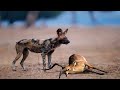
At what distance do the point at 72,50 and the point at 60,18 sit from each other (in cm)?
43

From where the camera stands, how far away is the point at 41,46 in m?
3.63

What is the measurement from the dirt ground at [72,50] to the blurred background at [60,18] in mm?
67

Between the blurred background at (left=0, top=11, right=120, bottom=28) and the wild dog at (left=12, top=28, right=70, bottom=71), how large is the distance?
0.17 m

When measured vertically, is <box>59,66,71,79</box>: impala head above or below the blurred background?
below

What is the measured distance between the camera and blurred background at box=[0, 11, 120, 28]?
362 centimetres

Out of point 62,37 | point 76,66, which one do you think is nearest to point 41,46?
point 62,37

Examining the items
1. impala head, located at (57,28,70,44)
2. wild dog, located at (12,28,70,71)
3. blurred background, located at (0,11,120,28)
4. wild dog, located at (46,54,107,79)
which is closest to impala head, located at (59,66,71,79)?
wild dog, located at (46,54,107,79)

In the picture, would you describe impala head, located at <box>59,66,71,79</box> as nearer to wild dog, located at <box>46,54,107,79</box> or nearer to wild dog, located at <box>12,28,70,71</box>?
wild dog, located at <box>46,54,107,79</box>

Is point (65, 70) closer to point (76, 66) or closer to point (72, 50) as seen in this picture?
point (76, 66)
